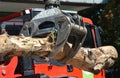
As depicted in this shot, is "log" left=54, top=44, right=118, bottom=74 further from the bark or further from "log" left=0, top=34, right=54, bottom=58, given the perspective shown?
"log" left=0, top=34, right=54, bottom=58

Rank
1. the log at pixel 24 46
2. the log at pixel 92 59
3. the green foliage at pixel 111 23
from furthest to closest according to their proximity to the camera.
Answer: the green foliage at pixel 111 23, the log at pixel 92 59, the log at pixel 24 46

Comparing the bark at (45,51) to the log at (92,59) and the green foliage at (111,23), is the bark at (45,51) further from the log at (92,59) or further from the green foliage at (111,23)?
the green foliage at (111,23)

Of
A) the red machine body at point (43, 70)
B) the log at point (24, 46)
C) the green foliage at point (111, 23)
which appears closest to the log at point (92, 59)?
the log at point (24, 46)

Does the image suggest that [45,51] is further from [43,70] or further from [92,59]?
[43,70]

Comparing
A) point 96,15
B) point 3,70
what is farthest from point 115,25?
point 3,70

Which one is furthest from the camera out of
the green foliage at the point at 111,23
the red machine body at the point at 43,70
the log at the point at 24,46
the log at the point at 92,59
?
the green foliage at the point at 111,23

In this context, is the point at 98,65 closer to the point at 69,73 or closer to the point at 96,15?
the point at 69,73

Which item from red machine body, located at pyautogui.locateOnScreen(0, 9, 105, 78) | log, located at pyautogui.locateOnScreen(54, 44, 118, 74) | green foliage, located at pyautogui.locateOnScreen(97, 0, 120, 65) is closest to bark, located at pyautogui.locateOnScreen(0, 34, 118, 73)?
log, located at pyautogui.locateOnScreen(54, 44, 118, 74)

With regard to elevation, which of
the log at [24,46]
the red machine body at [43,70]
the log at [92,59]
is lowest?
the red machine body at [43,70]

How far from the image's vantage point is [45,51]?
409cm

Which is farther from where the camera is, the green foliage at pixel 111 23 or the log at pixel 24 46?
the green foliage at pixel 111 23

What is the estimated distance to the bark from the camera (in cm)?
384

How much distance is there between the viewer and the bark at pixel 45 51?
3837 millimetres

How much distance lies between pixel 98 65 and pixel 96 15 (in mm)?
9805
